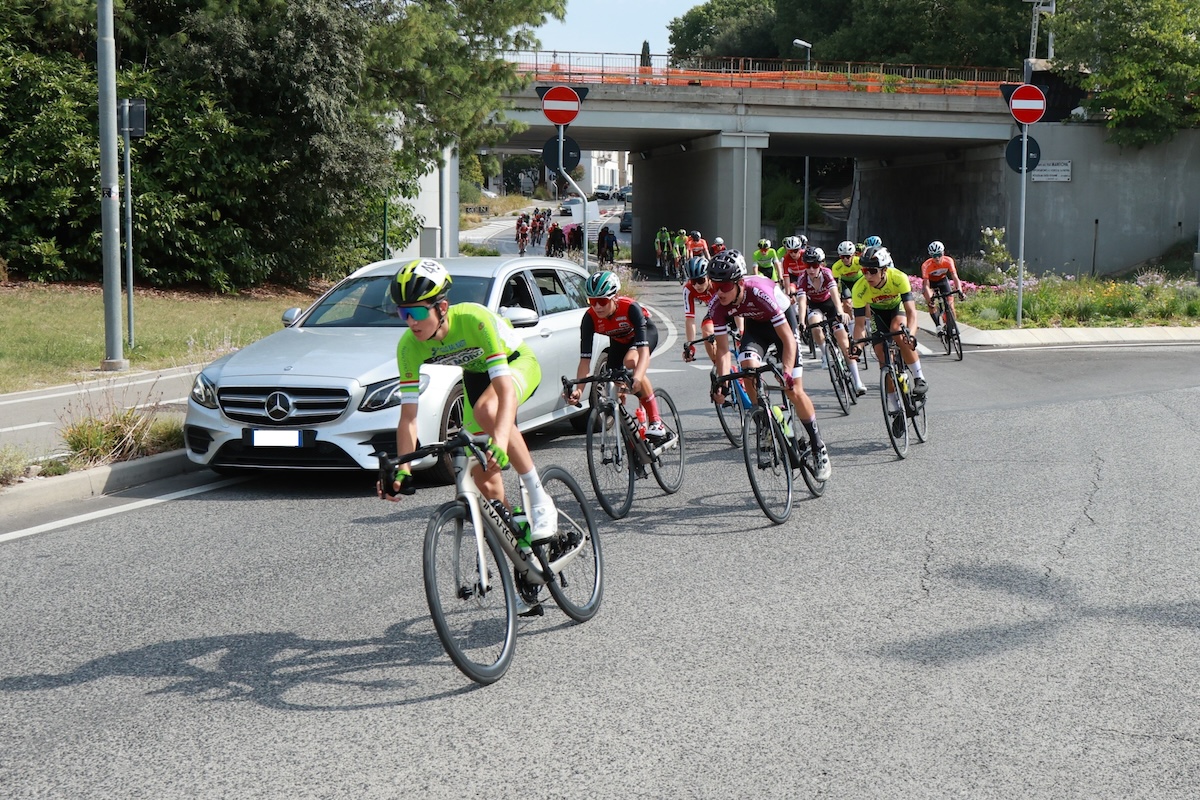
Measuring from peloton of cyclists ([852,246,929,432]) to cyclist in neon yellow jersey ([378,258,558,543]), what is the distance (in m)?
6.01

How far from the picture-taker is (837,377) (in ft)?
46.2

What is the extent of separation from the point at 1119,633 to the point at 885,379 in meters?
5.37

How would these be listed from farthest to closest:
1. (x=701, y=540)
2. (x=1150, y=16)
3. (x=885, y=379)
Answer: (x=1150, y=16)
(x=885, y=379)
(x=701, y=540)

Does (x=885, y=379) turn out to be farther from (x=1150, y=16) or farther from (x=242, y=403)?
(x=1150, y=16)

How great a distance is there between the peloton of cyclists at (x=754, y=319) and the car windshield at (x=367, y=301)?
2.04 meters

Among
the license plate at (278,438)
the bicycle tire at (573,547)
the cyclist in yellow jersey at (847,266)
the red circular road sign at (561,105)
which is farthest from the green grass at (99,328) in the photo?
the bicycle tire at (573,547)

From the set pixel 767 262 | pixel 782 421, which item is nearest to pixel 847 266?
pixel 767 262

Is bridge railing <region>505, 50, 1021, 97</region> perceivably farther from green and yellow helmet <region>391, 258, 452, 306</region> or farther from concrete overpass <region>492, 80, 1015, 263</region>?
green and yellow helmet <region>391, 258, 452, 306</region>

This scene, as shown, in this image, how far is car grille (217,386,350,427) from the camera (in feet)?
30.1

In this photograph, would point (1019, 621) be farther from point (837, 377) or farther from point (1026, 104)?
point (1026, 104)

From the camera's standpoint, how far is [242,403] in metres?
9.31

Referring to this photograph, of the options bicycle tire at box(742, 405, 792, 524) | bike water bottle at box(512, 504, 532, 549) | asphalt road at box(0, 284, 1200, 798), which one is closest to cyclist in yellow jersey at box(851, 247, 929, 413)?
asphalt road at box(0, 284, 1200, 798)

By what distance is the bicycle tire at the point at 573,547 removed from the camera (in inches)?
239

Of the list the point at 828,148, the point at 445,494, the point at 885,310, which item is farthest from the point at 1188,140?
the point at 445,494
